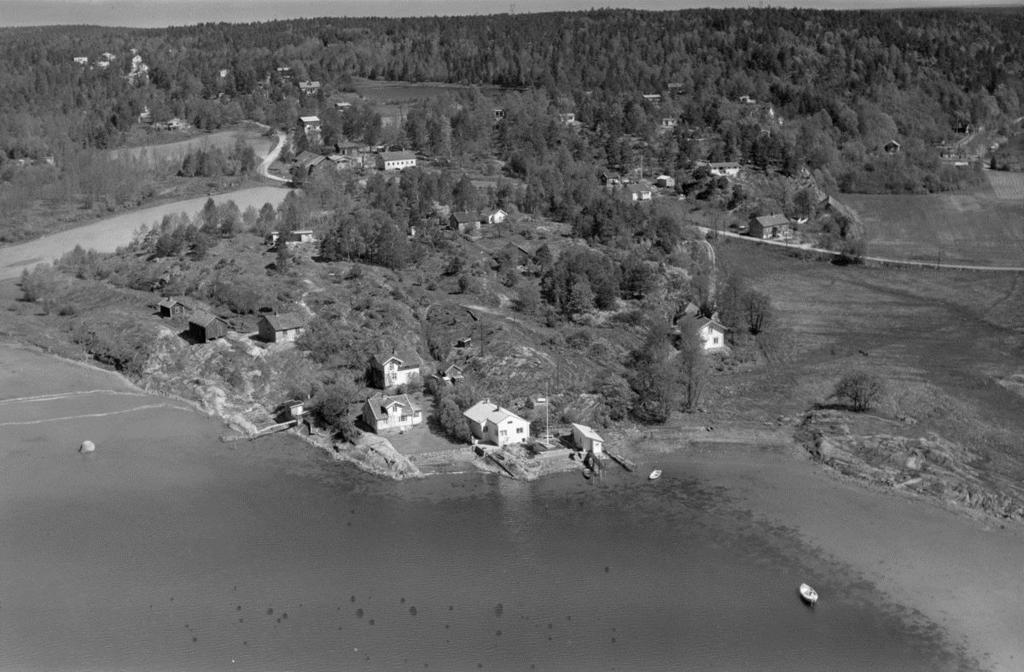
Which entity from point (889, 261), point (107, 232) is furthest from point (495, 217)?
point (107, 232)

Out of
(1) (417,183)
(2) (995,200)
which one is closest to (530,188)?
(1) (417,183)

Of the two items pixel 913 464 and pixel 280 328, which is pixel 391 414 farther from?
pixel 913 464

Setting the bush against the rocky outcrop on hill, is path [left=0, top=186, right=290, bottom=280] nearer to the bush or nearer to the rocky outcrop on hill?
the bush

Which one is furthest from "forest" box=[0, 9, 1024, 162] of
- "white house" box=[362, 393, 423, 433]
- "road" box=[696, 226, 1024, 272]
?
"white house" box=[362, 393, 423, 433]

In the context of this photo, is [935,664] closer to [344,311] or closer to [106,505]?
[106,505]

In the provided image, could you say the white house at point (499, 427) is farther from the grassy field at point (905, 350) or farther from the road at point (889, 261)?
the road at point (889, 261)
